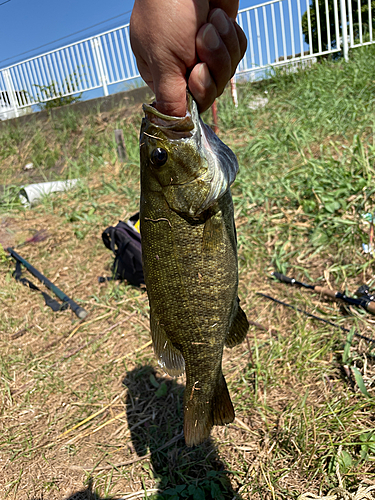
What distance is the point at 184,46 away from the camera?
117 centimetres

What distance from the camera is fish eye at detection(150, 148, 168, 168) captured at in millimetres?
1357

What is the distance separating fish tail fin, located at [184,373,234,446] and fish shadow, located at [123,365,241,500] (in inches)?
29.7

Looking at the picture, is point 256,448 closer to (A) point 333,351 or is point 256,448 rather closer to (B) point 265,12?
(A) point 333,351

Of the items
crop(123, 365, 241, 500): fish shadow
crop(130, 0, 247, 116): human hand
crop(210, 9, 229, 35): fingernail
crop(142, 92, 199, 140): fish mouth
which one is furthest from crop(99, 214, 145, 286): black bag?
crop(210, 9, 229, 35): fingernail

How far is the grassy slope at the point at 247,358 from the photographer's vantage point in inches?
89.7

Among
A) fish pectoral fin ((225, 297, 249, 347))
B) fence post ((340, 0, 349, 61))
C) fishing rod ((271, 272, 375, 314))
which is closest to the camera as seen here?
fish pectoral fin ((225, 297, 249, 347))

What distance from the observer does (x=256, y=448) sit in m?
2.38

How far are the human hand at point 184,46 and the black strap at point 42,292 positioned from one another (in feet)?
11.2

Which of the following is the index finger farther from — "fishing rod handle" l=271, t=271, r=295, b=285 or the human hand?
"fishing rod handle" l=271, t=271, r=295, b=285

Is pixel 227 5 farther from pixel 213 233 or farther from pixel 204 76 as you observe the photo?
pixel 213 233

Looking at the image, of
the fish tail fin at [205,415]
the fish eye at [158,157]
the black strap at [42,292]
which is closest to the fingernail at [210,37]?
the fish eye at [158,157]

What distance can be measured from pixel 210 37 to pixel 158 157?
439mm

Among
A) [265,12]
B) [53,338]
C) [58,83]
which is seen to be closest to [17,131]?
[58,83]

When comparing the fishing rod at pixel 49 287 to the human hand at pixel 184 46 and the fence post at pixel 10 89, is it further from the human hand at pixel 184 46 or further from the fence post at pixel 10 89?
the fence post at pixel 10 89
